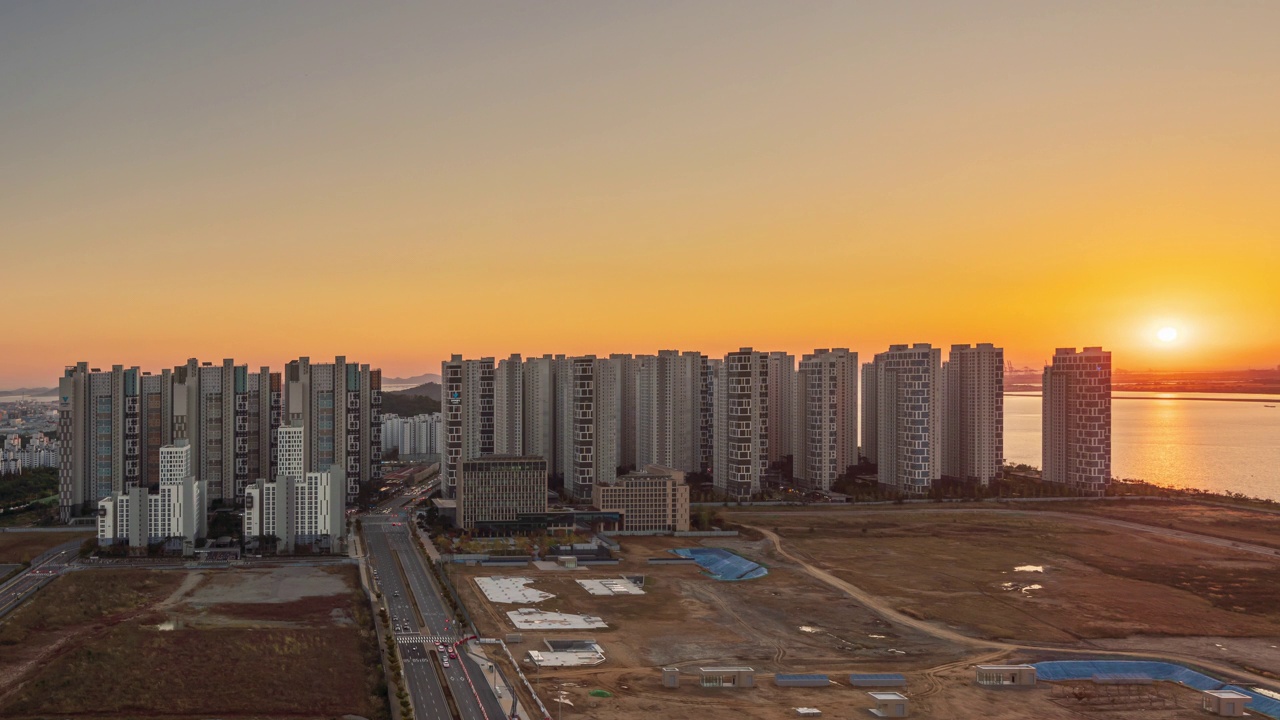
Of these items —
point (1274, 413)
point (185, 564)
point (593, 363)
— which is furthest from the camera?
point (1274, 413)

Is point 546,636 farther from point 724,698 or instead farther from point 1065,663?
point 1065,663

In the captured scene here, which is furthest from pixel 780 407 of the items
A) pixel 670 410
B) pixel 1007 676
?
pixel 1007 676

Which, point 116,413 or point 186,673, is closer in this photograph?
point 186,673

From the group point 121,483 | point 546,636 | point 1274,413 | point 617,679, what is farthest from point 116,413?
point 1274,413

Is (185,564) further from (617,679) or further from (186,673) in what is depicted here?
(617,679)

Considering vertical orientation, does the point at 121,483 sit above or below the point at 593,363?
below

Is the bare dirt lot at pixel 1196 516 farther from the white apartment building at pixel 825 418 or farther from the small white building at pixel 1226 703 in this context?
the small white building at pixel 1226 703

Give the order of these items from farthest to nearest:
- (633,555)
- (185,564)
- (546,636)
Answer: (633,555)
(185,564)
(546,636)

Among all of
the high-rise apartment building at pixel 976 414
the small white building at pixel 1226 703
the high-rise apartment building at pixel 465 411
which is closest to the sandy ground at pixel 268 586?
the high-rise apartment building at pixel 465 411
